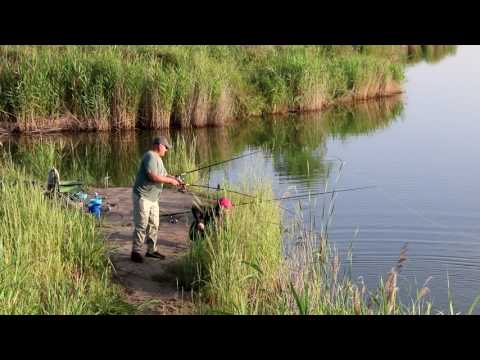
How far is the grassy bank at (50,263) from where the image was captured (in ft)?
17.1

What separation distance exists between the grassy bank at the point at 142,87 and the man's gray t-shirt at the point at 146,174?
1074 centimetres

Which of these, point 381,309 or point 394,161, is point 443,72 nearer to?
point 394,161

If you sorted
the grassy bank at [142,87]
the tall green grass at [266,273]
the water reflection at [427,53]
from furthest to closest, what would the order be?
the water reflection at [427,53] → the grassy bank at [142,87] → the tall green grass at [266,273]

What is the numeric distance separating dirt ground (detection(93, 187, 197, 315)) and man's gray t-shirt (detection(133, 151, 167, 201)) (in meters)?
0.73

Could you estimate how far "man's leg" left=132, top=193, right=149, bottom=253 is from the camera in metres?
7.32

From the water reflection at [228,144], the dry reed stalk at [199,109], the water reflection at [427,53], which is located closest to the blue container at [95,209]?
the water reflection at [228,144]

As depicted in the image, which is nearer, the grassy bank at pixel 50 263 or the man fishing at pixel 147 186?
the grassy bank at pixel 50 263

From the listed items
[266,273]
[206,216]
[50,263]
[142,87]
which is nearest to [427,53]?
[142,87]

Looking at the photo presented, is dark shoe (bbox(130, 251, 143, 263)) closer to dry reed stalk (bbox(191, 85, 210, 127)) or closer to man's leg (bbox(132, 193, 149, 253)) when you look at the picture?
man's leg (bbox(132, 193, 149, 253))

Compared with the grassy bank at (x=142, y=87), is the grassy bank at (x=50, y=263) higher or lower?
lower

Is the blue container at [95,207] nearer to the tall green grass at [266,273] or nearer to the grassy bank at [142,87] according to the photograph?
the tall green grass at [266,273]

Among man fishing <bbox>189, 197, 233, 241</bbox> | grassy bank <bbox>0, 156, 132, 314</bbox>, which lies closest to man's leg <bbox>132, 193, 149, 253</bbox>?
grassy bank <bbox>0, 156, 132, 314</bbox>
